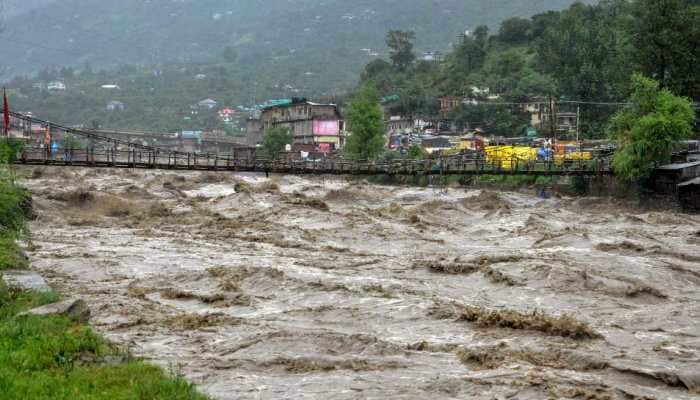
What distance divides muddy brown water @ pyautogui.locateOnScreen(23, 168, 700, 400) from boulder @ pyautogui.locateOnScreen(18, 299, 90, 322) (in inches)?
24.1

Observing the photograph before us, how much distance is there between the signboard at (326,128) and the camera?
93.3m

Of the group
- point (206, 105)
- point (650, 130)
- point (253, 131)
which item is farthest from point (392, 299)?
point (206, 105)

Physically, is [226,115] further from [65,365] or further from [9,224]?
[65,365]

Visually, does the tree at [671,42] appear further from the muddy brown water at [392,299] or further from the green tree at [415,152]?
the green tree at [415,152]

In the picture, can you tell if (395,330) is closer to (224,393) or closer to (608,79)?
(224,393)

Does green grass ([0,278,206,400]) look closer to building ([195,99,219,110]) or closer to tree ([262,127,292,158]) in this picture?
tree ([262,127,292,158])

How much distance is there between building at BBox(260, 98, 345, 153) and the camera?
93062mm

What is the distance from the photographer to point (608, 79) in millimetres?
68750

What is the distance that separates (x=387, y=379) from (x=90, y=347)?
4201 mm

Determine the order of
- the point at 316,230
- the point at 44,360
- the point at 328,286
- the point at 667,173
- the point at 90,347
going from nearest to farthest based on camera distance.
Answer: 1. the point at 44,360
2. the point at 90,347
3. the point at 328,286
4. the point at 316,230
5. the point at 667,173

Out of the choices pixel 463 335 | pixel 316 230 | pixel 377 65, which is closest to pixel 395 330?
pixel 463 335

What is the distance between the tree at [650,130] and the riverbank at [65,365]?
36.4 m

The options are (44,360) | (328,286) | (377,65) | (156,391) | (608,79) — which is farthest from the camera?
(377,65)

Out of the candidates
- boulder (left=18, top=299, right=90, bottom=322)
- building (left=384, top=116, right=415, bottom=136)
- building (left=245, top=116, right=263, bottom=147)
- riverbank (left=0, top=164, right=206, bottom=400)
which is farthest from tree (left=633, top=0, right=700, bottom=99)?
building (left=245, top=116, right=263, bottom=147)
